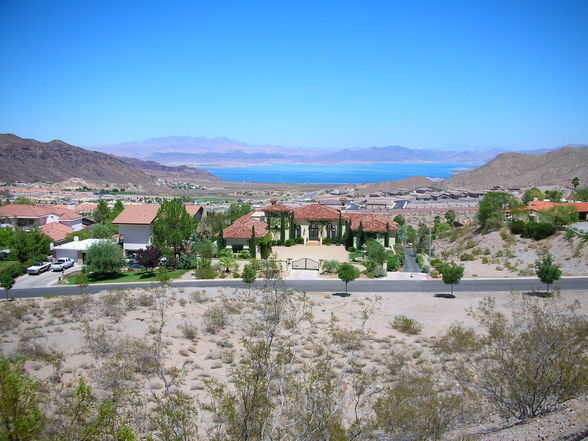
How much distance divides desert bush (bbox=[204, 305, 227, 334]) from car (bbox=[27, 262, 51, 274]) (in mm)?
24104

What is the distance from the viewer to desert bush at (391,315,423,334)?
948 inches

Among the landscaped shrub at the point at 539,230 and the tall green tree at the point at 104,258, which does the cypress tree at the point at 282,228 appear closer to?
the tall green tree at the point at 104,258

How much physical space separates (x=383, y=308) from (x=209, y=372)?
1372 cm

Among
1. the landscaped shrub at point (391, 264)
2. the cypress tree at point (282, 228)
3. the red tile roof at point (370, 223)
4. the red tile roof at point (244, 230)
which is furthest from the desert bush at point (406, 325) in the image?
the cypress tree at point (282, 228)

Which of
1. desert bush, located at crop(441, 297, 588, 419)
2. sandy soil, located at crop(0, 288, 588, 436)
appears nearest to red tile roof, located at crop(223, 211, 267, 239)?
sandy soil, located at crop(0, 288, 588, 436)

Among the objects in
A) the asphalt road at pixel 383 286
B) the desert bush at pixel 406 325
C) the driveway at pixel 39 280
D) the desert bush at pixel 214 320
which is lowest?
the driveway at pixel 39 280

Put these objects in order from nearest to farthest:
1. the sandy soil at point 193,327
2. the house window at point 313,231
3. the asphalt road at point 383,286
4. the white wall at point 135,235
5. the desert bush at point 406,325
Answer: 1. the sandy soil at point 193,327
2. the desert bush at point 406,325
3. the asphalt road at point 383,286
4. the white wall at point 135,235
5. the house window at point 313,231

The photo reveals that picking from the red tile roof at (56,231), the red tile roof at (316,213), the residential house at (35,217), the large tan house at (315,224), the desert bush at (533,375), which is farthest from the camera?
the residential house at (35,217)

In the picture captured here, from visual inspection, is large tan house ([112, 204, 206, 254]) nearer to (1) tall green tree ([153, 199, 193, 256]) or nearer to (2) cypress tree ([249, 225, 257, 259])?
(1) tall green tree ([153, 199, 193, 256])

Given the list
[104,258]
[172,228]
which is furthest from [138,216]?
[104,258]

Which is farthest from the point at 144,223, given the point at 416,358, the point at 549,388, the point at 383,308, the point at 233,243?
the point at 549,388

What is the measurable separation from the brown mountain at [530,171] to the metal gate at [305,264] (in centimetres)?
11284

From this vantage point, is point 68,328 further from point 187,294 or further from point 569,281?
point 569,281

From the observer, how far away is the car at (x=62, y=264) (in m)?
43.8
